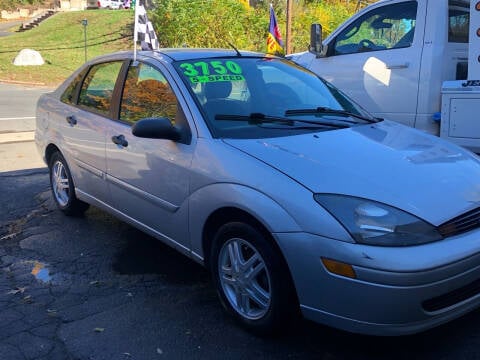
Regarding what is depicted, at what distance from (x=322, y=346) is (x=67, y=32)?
35116mm

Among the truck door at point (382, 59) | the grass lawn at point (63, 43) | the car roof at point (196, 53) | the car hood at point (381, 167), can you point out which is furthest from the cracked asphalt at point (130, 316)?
the grass lawn at point (63, 43)

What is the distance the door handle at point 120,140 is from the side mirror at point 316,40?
3.34 m

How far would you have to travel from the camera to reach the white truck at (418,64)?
5.04m

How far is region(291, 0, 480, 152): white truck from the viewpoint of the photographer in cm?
504

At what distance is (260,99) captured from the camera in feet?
12.4

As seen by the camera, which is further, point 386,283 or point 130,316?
point 130,316

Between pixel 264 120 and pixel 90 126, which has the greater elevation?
pixel 264 120

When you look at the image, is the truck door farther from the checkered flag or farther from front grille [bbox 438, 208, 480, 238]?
front grille [bbox 438, 208, 480, 238]

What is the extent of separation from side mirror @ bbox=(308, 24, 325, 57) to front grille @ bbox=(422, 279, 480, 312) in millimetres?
4368

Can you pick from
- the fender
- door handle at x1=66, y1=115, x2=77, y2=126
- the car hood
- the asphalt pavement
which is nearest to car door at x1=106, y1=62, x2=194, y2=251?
the fender

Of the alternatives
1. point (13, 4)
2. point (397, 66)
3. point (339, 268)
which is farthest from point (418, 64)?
point (13, 4)

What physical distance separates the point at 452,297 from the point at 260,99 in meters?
1.83

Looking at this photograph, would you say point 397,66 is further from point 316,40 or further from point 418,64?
point 316,40

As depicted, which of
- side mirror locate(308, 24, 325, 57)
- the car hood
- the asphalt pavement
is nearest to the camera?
the car hood
